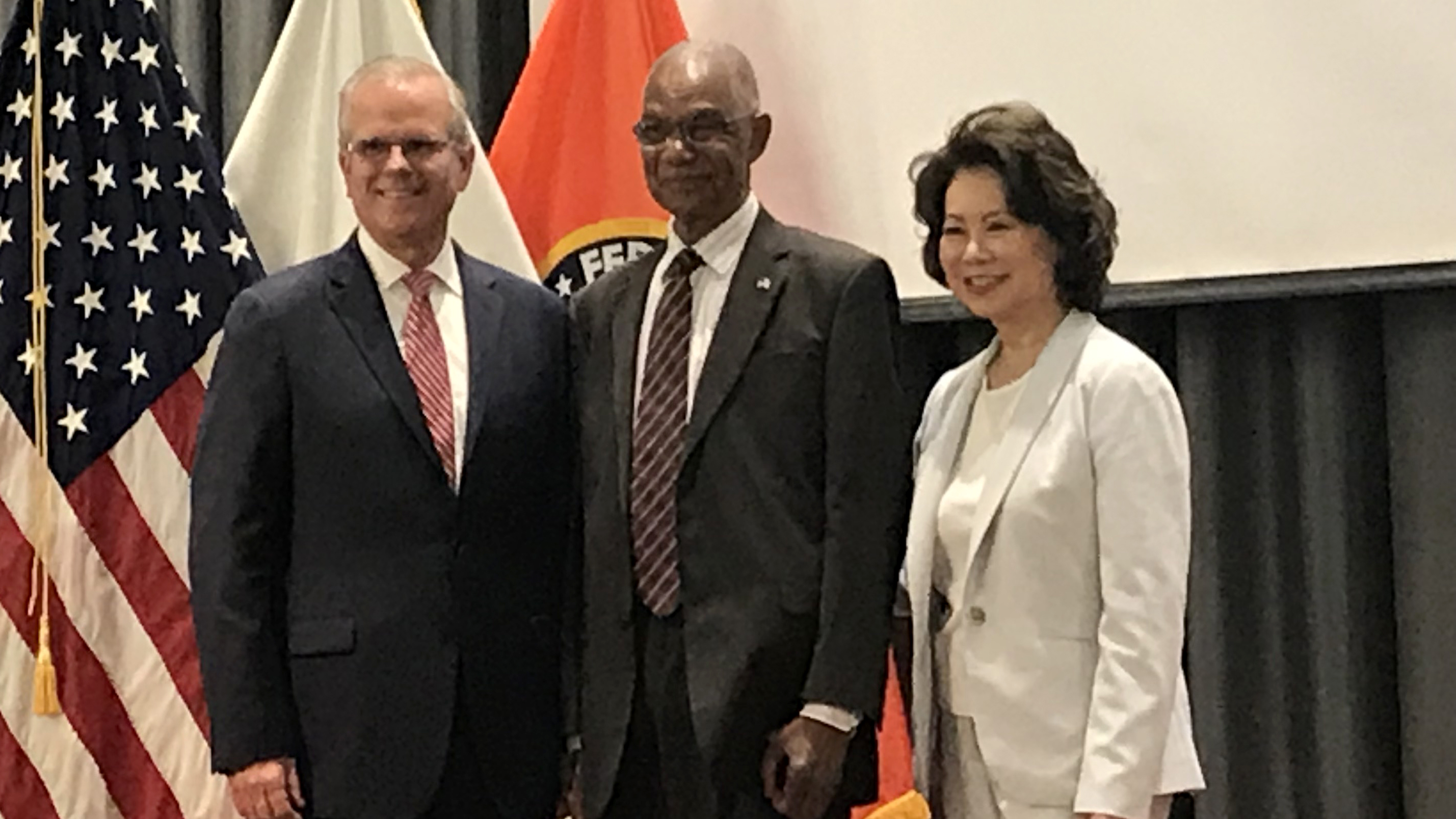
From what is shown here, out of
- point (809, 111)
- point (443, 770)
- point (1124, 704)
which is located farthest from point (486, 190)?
point (1124, 704)

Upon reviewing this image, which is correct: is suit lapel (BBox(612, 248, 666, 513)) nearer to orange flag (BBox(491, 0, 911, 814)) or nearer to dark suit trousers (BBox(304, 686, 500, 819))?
dark suit trousers (BBox(304, 686, 500, 819))

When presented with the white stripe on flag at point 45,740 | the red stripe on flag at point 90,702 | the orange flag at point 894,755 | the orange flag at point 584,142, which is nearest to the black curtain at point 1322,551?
the orange flag at point 894,755

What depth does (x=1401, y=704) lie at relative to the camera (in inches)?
99.0

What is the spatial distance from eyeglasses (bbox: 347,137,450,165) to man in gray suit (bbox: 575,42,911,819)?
1.01 ft

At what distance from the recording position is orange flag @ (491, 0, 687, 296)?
293 centimetres

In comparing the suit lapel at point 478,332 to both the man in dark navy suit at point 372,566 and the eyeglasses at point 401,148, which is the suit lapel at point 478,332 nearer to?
the man in dark navy suit at point 372,566

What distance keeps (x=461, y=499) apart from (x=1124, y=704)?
0.85 m

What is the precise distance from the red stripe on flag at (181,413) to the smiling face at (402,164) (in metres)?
0.70

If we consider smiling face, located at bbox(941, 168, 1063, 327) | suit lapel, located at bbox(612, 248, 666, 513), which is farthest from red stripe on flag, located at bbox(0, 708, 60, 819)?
smiling face, located at bbox(941, 168, 1063, 327)

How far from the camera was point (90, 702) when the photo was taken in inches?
103

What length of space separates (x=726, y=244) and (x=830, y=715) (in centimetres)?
61

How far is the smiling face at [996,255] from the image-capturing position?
192 cm

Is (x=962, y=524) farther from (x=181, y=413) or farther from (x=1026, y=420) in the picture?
(x=181, y=413)

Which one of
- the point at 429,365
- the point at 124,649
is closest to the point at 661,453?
the point at 429,365
